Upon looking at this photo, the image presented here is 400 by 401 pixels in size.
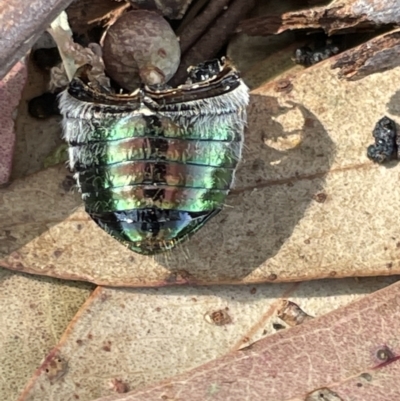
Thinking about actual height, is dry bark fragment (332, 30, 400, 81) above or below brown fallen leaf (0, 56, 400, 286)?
above

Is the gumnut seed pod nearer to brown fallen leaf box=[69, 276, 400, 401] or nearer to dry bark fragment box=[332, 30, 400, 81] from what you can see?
dry bark fragment box=[332, 30, 400, 81]

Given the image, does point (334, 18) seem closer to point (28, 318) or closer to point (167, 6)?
point (167, 6)

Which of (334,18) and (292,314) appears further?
(292,314)

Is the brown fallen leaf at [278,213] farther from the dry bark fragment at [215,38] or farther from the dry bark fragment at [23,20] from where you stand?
the dry bark fragment at [23,20]

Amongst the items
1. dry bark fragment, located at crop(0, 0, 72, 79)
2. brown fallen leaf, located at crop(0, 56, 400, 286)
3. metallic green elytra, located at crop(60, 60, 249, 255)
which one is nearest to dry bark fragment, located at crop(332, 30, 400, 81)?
brown fallen leaf, located at crop(0, 56, 400, 286)

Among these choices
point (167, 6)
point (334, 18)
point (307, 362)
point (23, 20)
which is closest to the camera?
point (23, 20)

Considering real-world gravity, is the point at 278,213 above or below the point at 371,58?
below

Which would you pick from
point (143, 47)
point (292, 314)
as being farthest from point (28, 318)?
point (143, 47)
